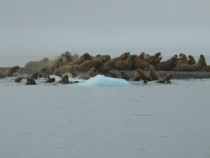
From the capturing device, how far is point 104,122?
12.9 m

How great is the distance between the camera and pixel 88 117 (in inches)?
539

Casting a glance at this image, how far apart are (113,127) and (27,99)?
20.0 ft

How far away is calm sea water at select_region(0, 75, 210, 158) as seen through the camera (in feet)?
32.3

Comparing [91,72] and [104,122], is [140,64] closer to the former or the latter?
[91,72]

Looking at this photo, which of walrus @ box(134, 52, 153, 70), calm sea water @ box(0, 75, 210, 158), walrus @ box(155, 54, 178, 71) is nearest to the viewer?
calm sea water @ box(0, 75, 210, 158)

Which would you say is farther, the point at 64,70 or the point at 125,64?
the point at 125,64

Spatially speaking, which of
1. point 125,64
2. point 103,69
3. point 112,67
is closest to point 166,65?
point 125,64

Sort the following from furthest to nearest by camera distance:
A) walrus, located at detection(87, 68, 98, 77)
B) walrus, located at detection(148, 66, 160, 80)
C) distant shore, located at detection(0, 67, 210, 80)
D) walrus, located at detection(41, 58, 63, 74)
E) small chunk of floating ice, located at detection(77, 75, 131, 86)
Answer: walrus, located at detection(41, 58, 63, 74), distant shore, located at detection(0, 67, 210, 80), walrus, located at detection(87, 68, 98, 77), walrus, located at detection(148, 66, 160, 80), small chunk of floating ice, located at detection(77, 75, 131, 86)

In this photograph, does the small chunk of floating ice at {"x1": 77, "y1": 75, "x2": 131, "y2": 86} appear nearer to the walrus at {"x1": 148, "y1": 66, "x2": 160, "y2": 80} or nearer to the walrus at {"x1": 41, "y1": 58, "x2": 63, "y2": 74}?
the walrus at {"x1": 148, "y1": 66, "x2": 160, "y2": 80}

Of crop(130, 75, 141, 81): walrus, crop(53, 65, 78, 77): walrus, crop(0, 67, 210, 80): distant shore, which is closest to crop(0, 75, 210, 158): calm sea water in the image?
crop(130, 75, 141, 81): walrus

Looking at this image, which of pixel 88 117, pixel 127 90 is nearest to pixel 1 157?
pixel 88 117

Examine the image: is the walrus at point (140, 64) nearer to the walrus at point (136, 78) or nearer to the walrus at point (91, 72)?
the walrus at point (91, 72)

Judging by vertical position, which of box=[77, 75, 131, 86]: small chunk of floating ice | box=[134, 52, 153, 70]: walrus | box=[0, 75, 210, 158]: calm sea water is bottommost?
box=[0, 75, 210, 158]: calm sea water

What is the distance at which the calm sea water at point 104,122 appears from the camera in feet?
32.3
